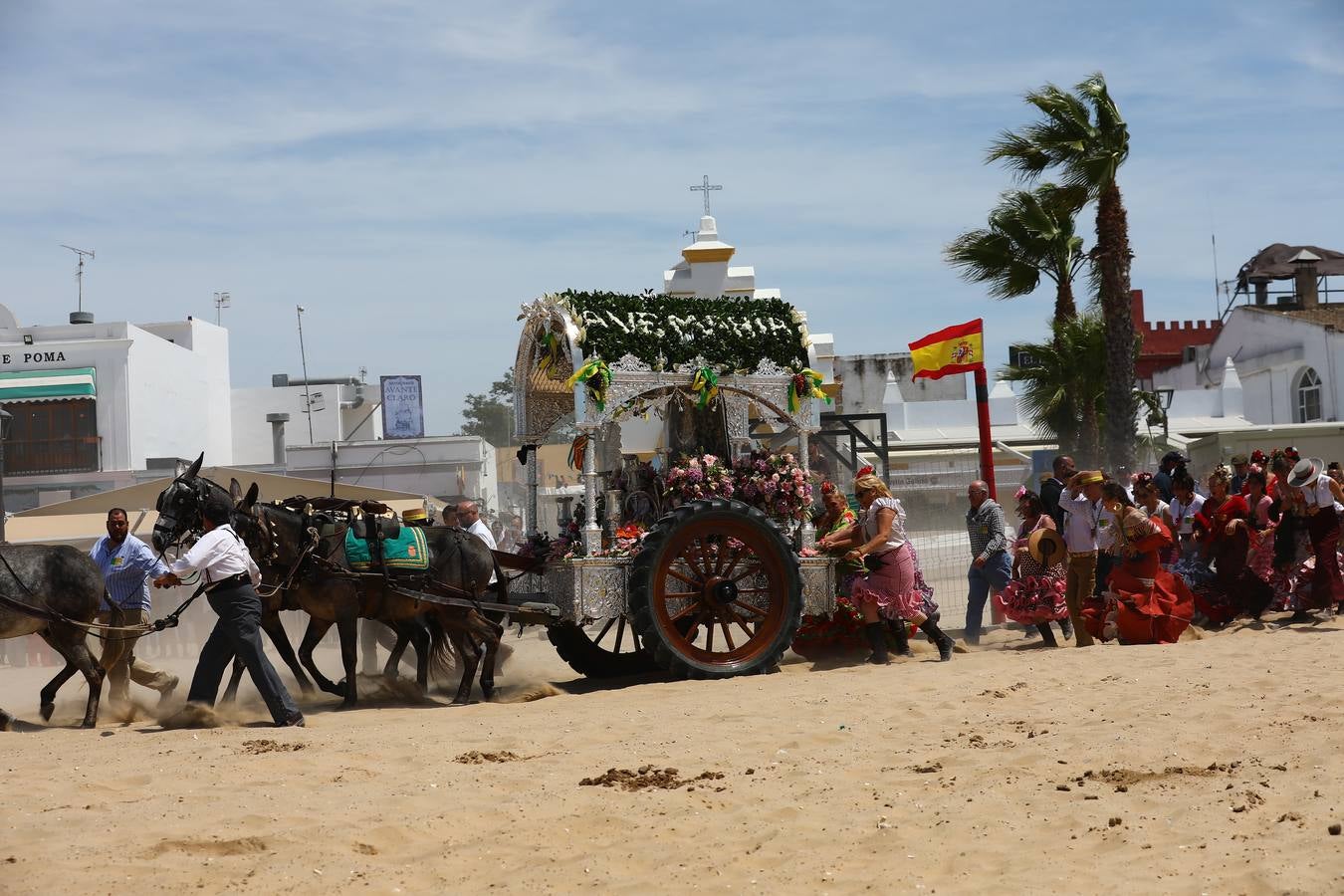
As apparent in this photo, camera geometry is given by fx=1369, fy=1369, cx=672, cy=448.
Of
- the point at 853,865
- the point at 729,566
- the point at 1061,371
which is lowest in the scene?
the point at 853,865

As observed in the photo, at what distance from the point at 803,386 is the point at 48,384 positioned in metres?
28.1

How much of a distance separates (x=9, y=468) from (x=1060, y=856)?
110 feet

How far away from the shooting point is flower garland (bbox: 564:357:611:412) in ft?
34.6

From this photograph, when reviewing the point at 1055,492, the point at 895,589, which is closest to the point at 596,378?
the point at 895,589

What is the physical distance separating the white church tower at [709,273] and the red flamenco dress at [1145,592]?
1831 cm

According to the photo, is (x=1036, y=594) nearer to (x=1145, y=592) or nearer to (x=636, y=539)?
(x=1145, y=592)

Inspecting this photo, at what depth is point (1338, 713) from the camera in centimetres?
747

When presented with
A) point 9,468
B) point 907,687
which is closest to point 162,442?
point 9,468

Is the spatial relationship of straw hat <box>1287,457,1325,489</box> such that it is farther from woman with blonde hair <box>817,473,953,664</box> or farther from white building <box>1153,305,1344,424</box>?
white building <box>1153,305,1344,424</box>

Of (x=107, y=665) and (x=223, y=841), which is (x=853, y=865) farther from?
(x=107, y=665)

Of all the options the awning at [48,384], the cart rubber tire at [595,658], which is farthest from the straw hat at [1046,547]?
the awning at [48,384]

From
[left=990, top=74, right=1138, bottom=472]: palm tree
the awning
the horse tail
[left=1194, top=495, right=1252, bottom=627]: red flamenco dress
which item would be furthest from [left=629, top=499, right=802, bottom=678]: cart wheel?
the awning

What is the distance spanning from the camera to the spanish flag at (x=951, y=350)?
51.9 feet

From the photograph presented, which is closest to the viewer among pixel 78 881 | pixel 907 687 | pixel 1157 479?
pixel 78 881
